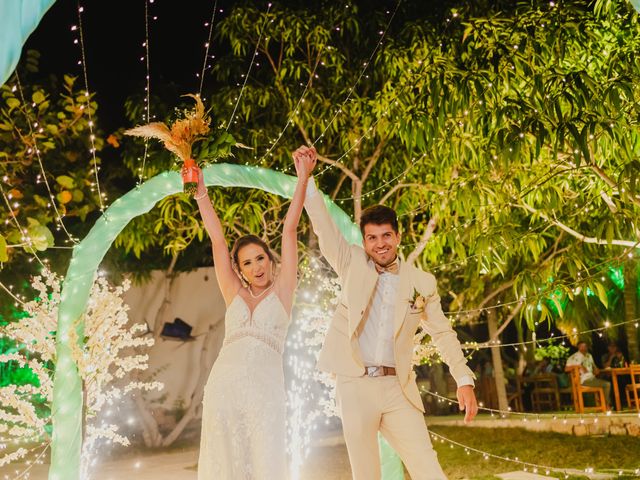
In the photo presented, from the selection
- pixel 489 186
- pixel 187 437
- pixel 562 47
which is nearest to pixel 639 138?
pixel 562 47

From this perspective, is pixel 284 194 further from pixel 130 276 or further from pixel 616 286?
Answer: pixel 616 286

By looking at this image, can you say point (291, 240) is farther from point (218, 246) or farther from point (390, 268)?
point (390, 268)

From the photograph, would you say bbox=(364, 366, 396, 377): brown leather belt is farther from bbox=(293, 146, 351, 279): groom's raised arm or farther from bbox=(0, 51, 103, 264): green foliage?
bbox=(0, 51, 103, 264): green foliage

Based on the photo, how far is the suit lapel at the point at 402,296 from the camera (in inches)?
127

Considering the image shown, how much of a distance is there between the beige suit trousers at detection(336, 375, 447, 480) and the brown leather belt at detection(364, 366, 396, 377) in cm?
2

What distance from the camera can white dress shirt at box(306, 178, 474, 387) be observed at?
10.6ft

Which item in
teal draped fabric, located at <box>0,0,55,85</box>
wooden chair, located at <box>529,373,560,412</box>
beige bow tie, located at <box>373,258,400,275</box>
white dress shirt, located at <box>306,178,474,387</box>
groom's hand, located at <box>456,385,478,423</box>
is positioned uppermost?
teal draped fabric, located at <box>0,0,55,85</box>

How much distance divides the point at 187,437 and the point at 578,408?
20.1 ft

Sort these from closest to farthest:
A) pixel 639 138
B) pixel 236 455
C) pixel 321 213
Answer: pixel 236 455 < pixel 321 213 < pixel 639 138

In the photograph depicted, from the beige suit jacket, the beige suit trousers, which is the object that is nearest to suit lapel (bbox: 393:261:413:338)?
the beige suit jacket

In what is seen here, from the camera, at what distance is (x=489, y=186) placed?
532cm

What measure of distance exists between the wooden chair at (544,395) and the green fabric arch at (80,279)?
27.8 ft

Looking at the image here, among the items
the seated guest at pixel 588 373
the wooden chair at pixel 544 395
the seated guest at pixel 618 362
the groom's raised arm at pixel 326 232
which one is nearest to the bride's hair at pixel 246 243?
the groom's raised arm at pixel 326 232

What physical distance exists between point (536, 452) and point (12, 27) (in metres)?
Result: 7.05
